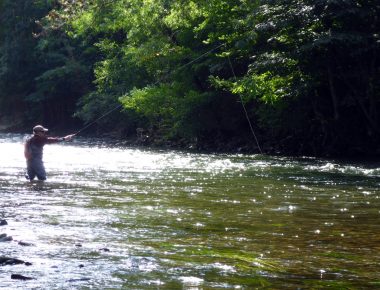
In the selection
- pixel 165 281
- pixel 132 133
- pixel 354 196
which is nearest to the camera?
pixel 165 281

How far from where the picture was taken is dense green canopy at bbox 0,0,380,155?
2384 centimetres

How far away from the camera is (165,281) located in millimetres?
6695

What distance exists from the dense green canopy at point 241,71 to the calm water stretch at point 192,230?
6.98 m

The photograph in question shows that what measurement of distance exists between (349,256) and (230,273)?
60.2 inches

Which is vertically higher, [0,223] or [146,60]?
[146,60]

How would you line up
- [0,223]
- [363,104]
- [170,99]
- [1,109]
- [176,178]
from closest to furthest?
[0,223], [176,178], [363,104], [170,99], [1,109]

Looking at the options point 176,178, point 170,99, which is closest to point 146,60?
point 170,99

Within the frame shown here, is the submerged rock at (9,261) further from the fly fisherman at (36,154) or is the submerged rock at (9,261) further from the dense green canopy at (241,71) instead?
the dense green canopy at (241,71)

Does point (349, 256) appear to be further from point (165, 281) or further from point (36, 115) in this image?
point (36, 115)

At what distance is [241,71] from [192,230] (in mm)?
21542

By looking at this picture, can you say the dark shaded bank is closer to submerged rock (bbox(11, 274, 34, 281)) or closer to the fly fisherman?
the fly fisherman

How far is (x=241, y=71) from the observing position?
3066cm

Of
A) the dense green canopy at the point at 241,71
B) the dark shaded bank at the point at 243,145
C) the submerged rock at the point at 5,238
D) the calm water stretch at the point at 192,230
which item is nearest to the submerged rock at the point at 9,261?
the calm water stretch at the point at 192,230

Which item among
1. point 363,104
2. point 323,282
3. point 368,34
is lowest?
point 323,282
